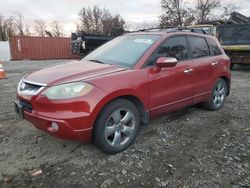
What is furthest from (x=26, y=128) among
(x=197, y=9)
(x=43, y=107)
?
(x=197, y=9)

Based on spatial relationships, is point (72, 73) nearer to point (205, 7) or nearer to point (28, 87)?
point (28, 87)

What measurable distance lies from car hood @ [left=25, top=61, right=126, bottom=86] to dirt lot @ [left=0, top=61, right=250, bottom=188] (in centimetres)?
107

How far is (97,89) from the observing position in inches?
136

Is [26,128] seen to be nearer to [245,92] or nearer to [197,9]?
[245,92]

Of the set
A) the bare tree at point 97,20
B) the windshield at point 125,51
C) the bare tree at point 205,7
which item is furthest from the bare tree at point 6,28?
the windshield at point 125,51

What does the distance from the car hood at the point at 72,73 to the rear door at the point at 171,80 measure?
0.58 m

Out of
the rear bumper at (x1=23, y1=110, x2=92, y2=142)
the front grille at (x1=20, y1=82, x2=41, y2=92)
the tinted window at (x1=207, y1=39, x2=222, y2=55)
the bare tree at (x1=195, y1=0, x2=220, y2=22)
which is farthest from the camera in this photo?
the bare tree at (x1=195, y1=0, x2=220, y2=22)

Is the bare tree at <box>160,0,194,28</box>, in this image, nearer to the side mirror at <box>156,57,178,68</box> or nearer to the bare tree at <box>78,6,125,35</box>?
the bare tree at <box>78,6,125,35</box>

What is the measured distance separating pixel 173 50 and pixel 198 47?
854 mm

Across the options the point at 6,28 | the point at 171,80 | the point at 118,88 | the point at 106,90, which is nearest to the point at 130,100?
the point at 118,88

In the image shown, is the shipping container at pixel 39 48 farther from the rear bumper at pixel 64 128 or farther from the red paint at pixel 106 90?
the rear bumper at pixel 64 128

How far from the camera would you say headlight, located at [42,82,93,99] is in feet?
11.0

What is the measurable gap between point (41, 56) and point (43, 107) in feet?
79.5

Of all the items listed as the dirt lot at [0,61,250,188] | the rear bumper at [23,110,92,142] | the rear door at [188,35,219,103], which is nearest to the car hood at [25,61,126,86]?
the rear bumper at [23,110,92,142]
